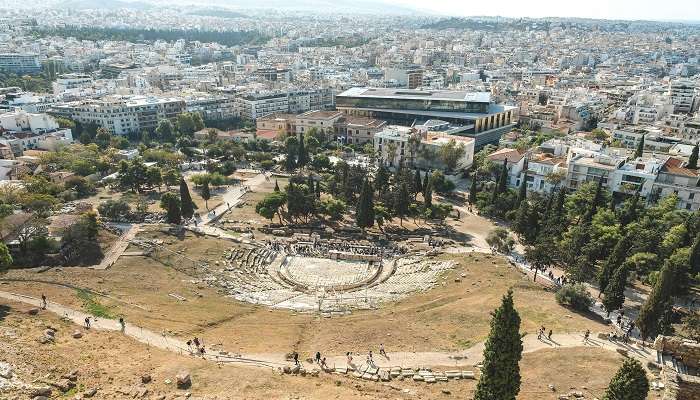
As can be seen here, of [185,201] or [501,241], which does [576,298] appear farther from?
[185,201]

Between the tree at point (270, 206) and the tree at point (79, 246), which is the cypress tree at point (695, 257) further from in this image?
the tree at point (79, 246)

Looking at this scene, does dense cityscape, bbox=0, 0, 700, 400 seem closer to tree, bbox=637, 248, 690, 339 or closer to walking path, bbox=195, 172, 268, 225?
tree, bbox=637, 248, 690, 339

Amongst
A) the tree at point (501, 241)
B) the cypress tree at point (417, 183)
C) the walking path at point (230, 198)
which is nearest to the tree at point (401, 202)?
the cypress tree at point (417, 183)

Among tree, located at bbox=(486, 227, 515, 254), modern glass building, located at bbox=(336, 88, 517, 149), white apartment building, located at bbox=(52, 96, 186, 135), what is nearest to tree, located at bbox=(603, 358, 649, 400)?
tree, located at bbox=(486, 227, 515, 254)

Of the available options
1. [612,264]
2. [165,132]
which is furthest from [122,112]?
[612,264]

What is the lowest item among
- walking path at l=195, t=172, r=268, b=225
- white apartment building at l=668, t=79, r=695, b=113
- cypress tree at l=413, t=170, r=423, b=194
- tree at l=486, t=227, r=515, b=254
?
walking path at l=195, t=172, r=268, b=225

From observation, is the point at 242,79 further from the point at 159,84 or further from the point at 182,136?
the point at 182,136
